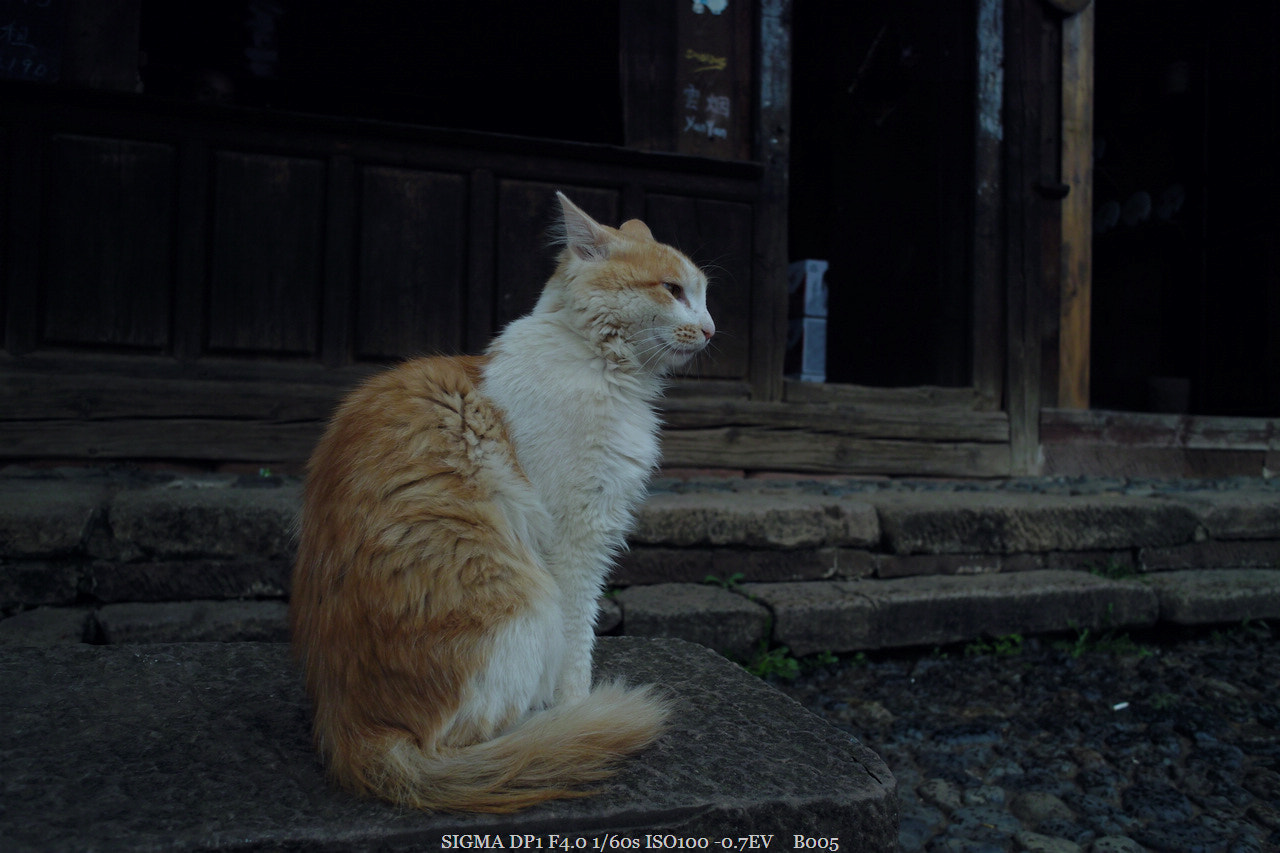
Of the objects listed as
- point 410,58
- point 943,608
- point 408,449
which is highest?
point 410,58

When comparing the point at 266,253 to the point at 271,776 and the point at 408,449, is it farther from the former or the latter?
the point at 271,776

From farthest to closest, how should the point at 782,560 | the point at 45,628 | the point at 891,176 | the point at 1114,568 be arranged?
the point at 891,176, the point at 1114,568, the point at 782,560, the point at 45,628

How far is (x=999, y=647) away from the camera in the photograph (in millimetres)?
3283

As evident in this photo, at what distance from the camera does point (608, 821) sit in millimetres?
1292

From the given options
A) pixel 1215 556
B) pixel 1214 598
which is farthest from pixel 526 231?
pixel 1215 556

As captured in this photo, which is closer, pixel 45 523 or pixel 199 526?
pixel 45 523

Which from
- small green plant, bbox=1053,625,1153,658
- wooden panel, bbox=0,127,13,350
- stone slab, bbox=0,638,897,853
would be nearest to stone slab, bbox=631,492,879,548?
small green plant, bbox=1053,625,1153,658

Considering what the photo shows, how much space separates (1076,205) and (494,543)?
533 cm

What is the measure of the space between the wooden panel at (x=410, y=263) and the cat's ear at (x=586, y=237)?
8.12 ft

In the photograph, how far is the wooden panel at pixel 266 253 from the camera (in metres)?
3.82

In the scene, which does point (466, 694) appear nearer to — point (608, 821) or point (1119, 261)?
point (608, 821)

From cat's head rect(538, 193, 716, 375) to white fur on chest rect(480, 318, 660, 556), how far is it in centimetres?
6

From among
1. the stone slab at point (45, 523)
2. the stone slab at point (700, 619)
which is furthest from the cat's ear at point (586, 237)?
the stone slab at point (45, 523)

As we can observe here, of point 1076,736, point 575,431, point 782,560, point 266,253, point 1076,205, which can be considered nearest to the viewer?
point 575,431
